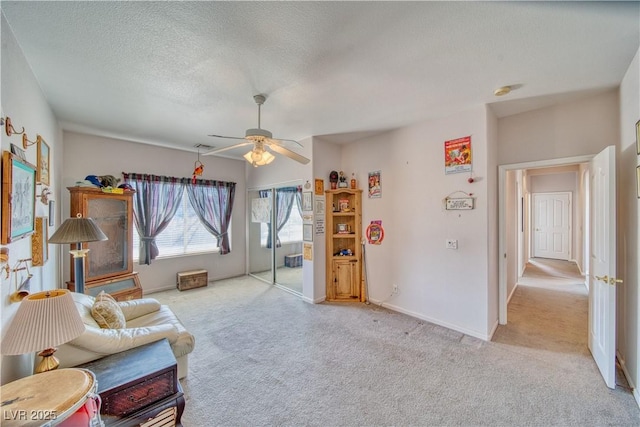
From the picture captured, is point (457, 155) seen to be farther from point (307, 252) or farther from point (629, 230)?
point (307, 252)

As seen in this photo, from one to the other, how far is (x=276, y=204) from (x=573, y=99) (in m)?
4.33

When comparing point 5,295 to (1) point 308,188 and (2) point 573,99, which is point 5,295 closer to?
(1) point 308,188

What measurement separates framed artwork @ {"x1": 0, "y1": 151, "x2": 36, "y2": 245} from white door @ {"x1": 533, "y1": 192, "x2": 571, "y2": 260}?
32.9 feet

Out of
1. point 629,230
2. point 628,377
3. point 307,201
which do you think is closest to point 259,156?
point 307,201

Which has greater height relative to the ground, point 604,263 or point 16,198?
point 16,198

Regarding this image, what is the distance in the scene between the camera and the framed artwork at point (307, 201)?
407 centimetres

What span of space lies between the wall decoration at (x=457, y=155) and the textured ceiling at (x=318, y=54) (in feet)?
1.21

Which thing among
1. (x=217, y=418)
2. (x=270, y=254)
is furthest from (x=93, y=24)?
(x=270, y=254)

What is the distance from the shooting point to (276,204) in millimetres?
4984

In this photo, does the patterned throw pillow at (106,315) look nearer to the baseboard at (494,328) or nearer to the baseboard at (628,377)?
the baseboard at (494,328)

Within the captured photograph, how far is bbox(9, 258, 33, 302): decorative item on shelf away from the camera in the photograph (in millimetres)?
1543

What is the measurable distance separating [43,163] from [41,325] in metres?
2.04

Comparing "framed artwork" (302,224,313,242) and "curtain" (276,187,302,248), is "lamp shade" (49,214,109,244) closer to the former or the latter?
"framed artwork" (302,224,313,242)

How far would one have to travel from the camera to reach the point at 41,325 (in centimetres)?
119
